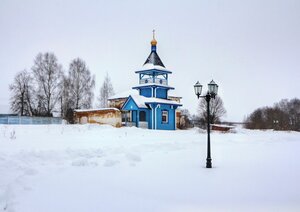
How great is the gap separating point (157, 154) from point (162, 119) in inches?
751

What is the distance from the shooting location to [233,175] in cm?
875

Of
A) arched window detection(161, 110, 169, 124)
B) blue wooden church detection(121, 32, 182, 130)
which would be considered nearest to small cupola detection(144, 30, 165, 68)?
blue wooden church detection(121, 32, 182, 130)

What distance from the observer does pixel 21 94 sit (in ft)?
127

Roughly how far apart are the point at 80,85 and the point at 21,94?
8044 millimetres

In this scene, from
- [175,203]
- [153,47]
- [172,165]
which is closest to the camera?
[175,203]

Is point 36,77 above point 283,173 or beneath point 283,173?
above

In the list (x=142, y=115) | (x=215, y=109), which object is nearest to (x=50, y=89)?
(x=142, y=115)

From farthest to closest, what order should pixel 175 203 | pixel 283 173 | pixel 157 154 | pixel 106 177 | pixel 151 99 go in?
pixel 151 99, pixel 157 154, pixel 283 173, pixel 106 177, pixel 175 203

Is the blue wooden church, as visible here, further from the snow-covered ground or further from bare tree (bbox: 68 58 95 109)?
the snow-covered ground

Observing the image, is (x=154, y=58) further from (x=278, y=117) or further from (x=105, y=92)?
(x=278, y=117)

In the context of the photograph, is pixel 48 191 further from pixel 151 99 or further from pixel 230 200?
pixel 151 99

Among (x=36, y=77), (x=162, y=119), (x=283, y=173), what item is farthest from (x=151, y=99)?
(x=283, y=173)

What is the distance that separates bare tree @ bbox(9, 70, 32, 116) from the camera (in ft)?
125

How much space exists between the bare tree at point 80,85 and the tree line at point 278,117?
28.6 metres
